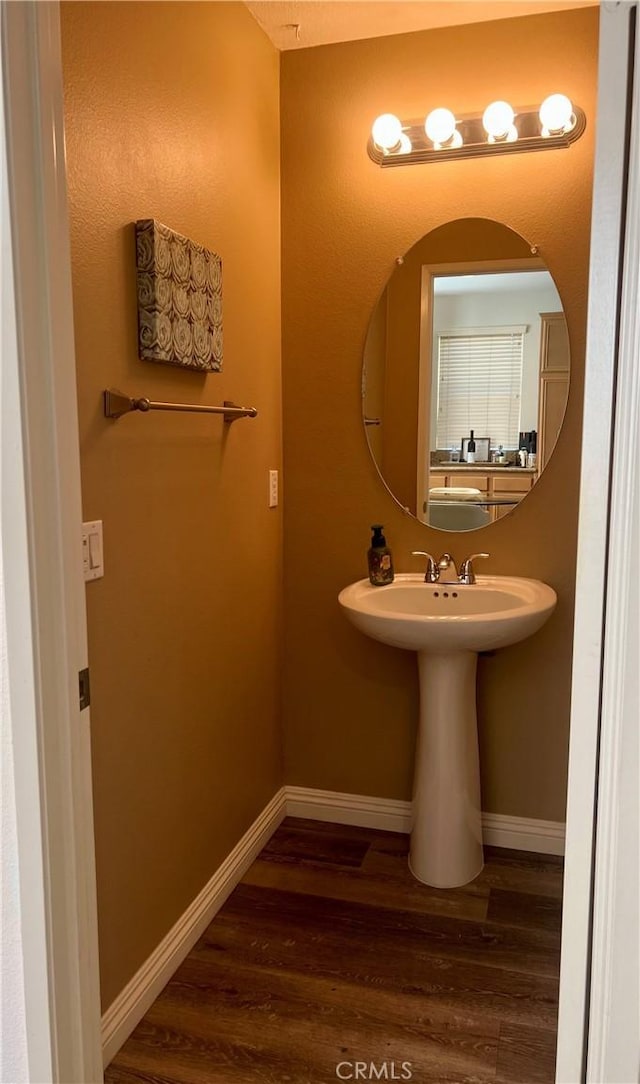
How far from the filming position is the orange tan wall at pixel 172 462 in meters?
1.55

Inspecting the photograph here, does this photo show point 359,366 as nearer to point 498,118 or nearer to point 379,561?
point 379,561

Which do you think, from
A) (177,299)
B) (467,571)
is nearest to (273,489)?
(467,571)

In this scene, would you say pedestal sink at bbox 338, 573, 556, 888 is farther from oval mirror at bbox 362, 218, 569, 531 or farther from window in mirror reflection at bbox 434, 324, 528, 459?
window in mirror reflection at bbox 434, 324, 528, 459

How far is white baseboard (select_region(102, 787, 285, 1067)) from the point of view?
171 cm

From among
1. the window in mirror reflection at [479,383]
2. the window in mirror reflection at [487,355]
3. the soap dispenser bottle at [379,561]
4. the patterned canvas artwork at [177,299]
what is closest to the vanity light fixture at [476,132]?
the window in mirror reflection at [487,355]

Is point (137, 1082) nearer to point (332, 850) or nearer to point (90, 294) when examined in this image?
point (332, 850)

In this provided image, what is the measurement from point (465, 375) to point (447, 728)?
1.09 m

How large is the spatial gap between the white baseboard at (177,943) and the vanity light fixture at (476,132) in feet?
7.07

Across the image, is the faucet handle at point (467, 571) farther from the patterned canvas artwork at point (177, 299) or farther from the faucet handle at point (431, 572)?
the patterned canvas artwork at point (177, 299)

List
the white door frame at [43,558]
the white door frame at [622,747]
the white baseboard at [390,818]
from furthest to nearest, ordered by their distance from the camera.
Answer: the white baseboard at [390,818] → the white door frame at [43,558] → the white door frame at [622,747]

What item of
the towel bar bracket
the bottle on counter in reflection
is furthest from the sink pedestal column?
the towel bar bracket

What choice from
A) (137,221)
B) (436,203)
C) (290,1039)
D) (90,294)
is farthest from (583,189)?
(290,1039)

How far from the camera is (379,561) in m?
2.45

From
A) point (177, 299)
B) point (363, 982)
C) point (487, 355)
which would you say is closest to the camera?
point (177, 299)
